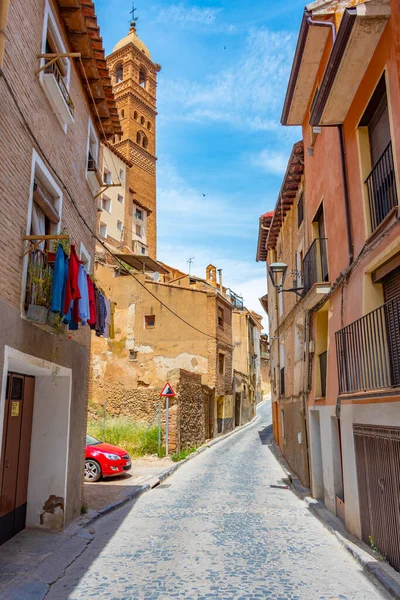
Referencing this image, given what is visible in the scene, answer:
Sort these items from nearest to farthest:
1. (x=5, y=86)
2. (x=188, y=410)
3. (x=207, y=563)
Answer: (x=5, y=86)
(x=207, y=563)
(x=188, y=410)

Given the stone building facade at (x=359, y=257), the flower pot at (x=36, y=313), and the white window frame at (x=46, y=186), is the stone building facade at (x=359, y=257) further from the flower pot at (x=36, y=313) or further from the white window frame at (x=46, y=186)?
the white window frame at (x=46, y=186)

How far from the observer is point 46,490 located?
26.0 feet

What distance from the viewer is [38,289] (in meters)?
6.39

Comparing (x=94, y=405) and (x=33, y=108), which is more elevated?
(x=33, y=108)

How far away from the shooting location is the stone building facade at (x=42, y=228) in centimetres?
591

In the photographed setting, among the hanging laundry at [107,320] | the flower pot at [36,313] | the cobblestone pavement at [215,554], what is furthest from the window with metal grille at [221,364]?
the flower pot at [36,313]

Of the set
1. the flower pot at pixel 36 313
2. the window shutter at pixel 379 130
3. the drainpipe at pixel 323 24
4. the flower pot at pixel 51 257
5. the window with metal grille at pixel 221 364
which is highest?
the drainpipe at pixel 323 24

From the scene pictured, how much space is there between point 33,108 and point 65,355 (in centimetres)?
386

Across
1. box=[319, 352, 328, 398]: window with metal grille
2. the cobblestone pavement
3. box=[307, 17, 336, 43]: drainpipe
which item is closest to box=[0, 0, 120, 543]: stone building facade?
the cobblestone pavement

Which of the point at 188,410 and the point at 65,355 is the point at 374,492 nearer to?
the point at 65,355

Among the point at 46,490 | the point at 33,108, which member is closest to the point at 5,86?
the point at 33,108

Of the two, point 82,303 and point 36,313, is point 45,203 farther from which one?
point 36,313

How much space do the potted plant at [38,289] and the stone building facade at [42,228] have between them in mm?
45

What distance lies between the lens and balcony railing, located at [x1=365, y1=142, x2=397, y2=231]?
679cm
